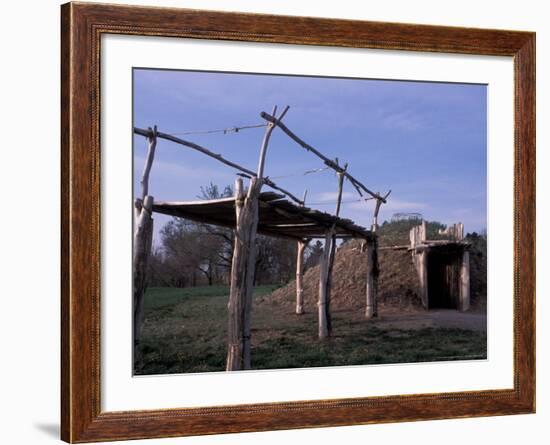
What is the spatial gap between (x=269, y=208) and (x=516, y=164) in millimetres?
2282

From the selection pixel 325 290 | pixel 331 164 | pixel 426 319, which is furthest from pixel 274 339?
pixel 331 164

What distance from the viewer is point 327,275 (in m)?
8.81

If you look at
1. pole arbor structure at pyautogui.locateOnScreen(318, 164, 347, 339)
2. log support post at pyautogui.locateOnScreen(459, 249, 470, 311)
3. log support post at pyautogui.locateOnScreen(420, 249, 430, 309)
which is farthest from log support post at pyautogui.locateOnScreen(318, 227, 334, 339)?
log support post at pyautogui.locateOnScreen(459, 249, 470, 311)

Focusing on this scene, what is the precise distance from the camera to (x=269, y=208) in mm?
7820

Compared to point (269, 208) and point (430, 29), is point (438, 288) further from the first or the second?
point (430, 29)

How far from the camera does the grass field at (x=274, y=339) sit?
256 inches

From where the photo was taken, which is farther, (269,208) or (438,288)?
(438,288)

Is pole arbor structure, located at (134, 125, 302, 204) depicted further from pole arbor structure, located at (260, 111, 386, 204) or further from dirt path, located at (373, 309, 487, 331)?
dirt path, located at (373, 309, 487, 331)

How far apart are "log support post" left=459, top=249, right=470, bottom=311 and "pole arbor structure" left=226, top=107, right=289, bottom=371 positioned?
6.30 ft

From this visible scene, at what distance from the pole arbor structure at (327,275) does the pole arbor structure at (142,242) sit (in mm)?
1811

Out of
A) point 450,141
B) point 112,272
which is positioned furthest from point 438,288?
point 112,272

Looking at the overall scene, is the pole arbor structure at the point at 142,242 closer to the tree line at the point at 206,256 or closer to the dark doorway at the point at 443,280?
the tree line at the point at 206,256

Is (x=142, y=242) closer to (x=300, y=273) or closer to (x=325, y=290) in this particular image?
(x=300, y=273)

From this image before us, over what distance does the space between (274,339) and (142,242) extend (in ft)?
5.43
